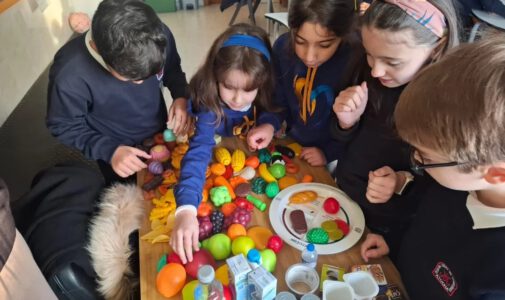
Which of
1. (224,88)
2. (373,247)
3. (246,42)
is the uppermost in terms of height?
(246,42)

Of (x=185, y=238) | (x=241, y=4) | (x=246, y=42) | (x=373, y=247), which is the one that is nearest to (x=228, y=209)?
(x=185, y=238)

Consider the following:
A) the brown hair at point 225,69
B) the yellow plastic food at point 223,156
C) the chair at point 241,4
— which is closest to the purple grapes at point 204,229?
the yellow plastic food at point 223,156

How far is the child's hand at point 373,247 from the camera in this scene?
2.73 feet

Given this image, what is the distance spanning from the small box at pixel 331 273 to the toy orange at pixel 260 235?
0.15m

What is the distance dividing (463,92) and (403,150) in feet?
1.36

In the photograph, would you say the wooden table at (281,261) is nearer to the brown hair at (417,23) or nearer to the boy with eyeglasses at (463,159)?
the boy with eyeglasses at (463,159)

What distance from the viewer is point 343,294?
70 centimetres

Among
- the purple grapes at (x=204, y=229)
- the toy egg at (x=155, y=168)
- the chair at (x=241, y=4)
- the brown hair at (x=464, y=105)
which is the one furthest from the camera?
the chair at (x=241, y=4)

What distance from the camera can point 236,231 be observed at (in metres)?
0.87

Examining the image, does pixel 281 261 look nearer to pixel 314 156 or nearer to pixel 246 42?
pixel 314 156

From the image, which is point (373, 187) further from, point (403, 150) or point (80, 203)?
point (80, 203)

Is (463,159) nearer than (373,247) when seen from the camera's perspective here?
Yes

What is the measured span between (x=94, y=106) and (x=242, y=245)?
0.73 meters

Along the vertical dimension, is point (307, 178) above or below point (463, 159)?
below
